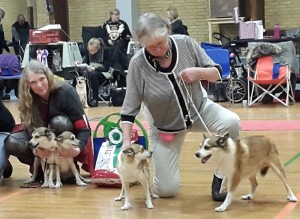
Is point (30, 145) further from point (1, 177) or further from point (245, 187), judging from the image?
point (245, 187)

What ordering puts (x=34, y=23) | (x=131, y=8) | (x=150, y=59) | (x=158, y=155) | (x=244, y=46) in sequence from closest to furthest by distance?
(x=150, y=59) < (x=158, y=155) < (x=244, y=46) < (x=131, y=8) < (x=34, y=23)

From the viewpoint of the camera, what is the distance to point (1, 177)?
4562 millimetres

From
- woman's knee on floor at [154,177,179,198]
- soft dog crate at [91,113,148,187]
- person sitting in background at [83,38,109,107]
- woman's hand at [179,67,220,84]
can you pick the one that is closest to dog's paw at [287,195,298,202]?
woman's knee on floor at [154,177,179,198]

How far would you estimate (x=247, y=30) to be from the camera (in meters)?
9.43

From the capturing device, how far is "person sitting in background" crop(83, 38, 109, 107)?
9.95 meters

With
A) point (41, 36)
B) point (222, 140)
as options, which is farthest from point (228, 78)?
point (222, 140)

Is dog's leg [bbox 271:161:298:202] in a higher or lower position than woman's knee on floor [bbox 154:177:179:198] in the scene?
higher

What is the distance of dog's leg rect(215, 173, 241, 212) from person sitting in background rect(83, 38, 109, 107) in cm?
659

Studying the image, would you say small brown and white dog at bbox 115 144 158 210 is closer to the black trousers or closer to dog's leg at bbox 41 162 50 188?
dog's leg at bbox 41 162 50 188

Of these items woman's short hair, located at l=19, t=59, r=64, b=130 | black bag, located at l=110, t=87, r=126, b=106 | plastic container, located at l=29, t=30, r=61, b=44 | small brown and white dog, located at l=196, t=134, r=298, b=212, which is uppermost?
plastic container, located at l=29, t=30, r=61, b=44

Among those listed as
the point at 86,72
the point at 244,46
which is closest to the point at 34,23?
the point at 86,72

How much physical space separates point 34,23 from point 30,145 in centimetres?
1214

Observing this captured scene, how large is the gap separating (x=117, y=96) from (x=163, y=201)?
20.1ft

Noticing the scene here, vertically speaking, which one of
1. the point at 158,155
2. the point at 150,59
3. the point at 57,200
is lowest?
the point at 57,200
